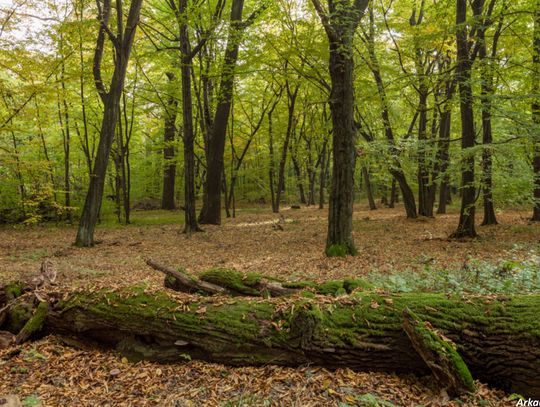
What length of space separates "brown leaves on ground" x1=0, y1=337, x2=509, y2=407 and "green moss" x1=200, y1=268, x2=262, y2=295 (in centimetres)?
109

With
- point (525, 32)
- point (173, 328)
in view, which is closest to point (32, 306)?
point (173, 328)

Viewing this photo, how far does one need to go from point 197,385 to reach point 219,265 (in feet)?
16.1

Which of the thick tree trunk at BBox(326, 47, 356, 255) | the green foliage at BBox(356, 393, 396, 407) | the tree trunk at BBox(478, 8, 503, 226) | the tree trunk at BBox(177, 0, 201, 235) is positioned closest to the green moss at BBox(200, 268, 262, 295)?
the green foliage at BBox(356, 393, 396, 407)

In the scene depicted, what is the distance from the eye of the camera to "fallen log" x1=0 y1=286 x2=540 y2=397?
9.81ft

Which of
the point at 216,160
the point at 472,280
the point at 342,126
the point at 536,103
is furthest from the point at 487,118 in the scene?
the point at 216,160

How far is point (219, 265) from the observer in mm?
8164

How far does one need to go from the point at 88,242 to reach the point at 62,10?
10.8 metres

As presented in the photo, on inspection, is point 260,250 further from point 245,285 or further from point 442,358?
point 442,358

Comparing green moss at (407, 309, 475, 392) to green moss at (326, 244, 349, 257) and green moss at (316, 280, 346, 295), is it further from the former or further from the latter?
green moss at (326, 244, 349, 257)

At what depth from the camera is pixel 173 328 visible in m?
3.72

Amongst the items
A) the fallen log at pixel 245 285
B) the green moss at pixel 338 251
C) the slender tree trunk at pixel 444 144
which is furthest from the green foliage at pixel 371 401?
the slender tree trunk at pixel 444 144

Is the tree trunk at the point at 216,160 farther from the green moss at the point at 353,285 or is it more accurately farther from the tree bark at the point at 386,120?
the green moss at the point at 353,285

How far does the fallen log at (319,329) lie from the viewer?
2990 millimetres

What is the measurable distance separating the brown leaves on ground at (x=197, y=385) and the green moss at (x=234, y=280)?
1.09m
